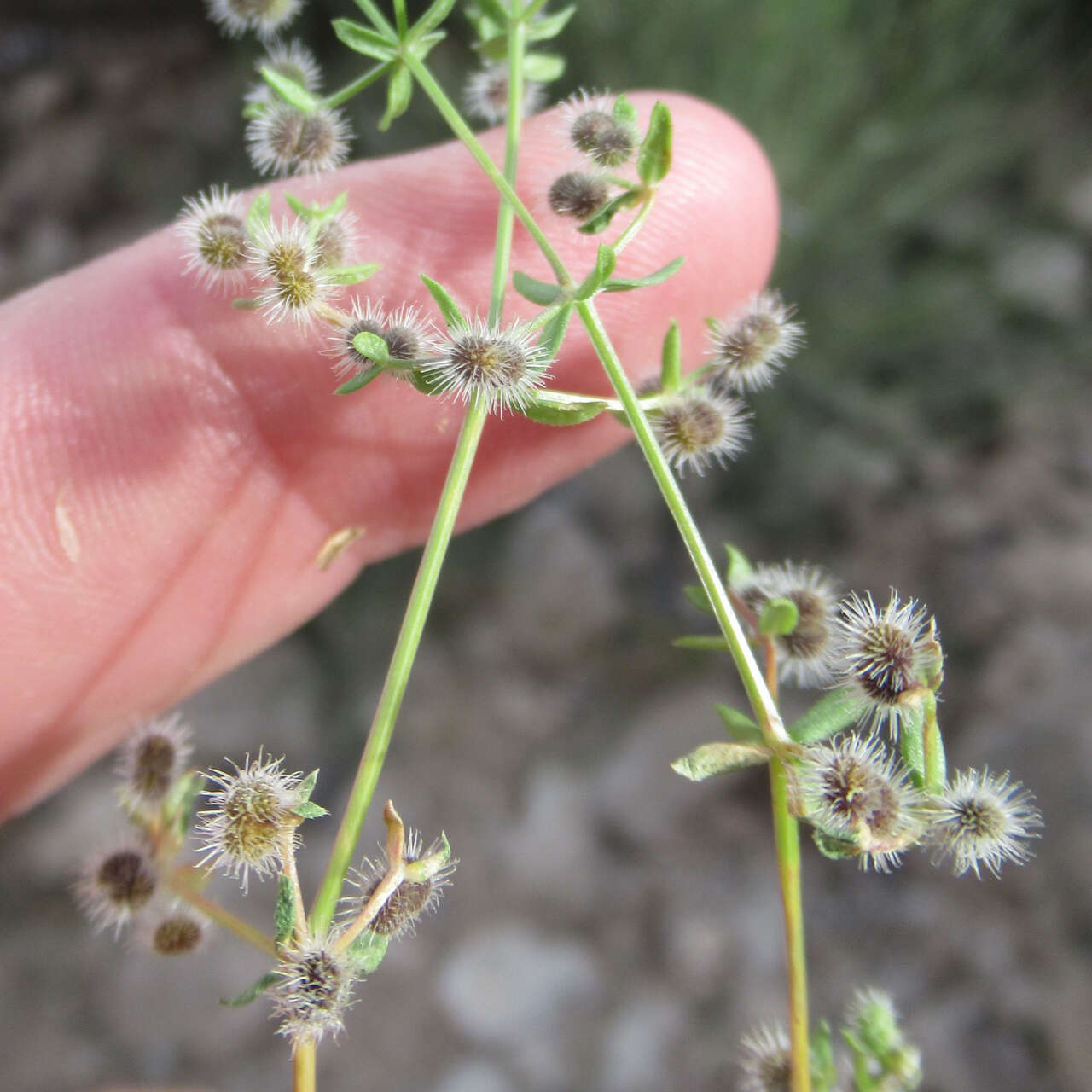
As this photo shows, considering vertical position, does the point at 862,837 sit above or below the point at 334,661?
below

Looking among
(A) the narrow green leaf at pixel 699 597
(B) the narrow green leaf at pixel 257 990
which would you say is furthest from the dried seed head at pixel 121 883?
(A) the narrow green leaf at pixel 699 597

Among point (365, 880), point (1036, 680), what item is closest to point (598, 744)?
point (1036, 680)

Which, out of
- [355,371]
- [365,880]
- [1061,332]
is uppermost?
[1061,332]

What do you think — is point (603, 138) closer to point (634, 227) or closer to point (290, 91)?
point (634, 227)

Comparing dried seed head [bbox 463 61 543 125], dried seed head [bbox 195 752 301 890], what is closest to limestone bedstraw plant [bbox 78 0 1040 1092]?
dried seed head [bbox 195 752 301 890]

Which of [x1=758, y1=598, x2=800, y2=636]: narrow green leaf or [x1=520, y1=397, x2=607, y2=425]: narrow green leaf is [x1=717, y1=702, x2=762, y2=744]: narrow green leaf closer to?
[x1=758, y1=598, x2=800, y2=636]: narrow green leaf

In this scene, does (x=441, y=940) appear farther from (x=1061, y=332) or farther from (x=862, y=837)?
(x=1061, y=332)

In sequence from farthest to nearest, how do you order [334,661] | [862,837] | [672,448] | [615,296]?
[334,661] → [615,296] → [672,448] → [862,837]
